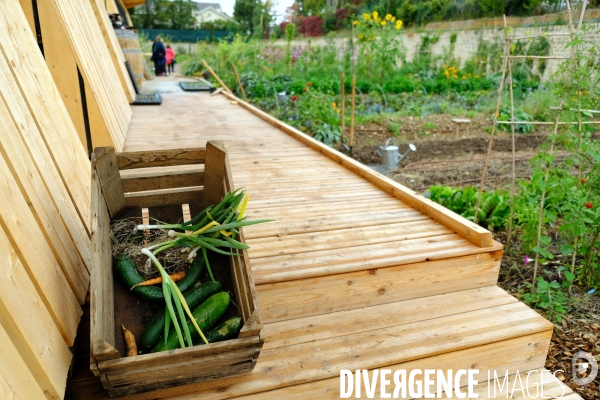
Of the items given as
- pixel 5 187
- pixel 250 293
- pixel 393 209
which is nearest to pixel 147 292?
pixel 250 293

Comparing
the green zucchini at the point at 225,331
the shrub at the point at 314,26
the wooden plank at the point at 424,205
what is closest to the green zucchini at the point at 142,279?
the green zucchini at the point at 225,331

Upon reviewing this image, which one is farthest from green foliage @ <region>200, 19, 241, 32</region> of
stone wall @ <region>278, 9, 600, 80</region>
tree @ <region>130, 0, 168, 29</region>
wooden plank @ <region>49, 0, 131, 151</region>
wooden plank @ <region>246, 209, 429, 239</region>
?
wooden plank @ <region>246, 209, 429, 239</region>

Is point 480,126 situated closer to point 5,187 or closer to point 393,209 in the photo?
point 393,209

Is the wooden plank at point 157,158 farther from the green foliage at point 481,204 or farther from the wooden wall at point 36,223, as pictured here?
the green foliage at point 481,204

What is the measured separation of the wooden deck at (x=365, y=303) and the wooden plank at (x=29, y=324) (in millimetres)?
270

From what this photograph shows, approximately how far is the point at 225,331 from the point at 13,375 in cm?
59

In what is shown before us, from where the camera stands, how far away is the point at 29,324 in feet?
3.84

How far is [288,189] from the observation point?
3252 millimetres

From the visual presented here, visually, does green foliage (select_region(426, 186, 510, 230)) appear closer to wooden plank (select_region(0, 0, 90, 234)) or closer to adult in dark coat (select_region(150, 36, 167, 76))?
wooden plank (select_region(0, 0, 90, 234))

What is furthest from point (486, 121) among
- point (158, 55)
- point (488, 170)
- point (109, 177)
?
point (158, 55)

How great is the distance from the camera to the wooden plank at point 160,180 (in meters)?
2.01

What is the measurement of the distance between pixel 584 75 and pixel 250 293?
89.6 inches

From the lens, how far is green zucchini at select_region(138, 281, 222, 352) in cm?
146

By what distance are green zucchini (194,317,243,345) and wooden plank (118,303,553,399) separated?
0.22 meters
